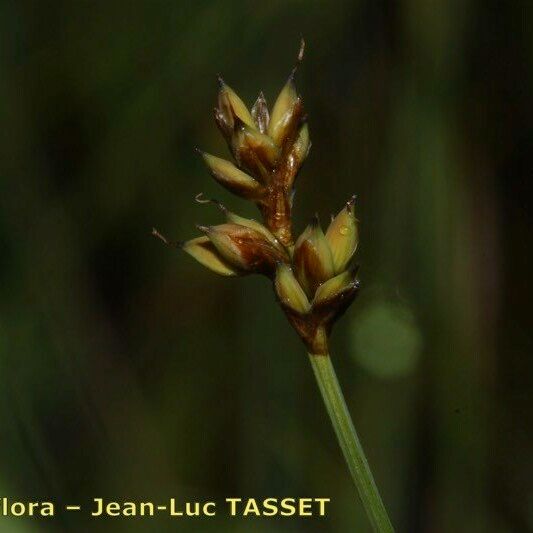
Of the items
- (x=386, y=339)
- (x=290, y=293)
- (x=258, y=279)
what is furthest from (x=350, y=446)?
(x=258, y=279)

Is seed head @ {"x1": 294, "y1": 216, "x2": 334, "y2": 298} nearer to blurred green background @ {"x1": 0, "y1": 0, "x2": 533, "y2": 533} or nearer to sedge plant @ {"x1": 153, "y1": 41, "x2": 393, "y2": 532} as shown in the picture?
sedge plant @ {"x1": 153, "y1": 41, "x2": 393, "y2": 532}

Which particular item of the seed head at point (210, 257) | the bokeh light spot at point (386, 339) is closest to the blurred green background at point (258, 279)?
the bokeh light spot at point (386, 339)

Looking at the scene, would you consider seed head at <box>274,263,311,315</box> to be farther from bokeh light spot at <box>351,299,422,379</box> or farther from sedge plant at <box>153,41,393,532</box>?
bokeh light spot at <box>351,299,422,379</box>

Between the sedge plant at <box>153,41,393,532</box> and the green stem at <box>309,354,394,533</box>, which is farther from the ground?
the sedge plant at <box>153,41,393,532</box>

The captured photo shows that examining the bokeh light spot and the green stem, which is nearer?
the green stem

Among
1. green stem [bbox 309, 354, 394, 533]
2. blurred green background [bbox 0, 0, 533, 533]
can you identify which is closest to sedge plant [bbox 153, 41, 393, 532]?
green stem [bbox 309, 354, 394, 533]

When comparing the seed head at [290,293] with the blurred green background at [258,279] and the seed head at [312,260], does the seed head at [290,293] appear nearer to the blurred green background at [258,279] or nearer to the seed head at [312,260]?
the seed head at [312,260]

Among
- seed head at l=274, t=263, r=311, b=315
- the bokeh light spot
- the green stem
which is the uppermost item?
seed head at l=274, t=263, r=311, b=315
